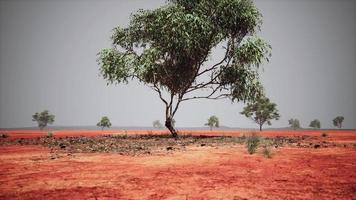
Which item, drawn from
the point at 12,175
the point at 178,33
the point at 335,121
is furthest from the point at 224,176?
the point at 335,121

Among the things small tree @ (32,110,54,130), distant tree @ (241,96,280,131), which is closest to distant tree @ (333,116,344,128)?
distant tree @ (241,96,280,131)

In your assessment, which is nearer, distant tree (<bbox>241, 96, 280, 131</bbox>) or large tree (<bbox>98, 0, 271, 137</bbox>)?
large tree (<bbox>98, 0, 271, 137</bbox>)

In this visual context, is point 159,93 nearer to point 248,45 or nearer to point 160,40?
point 160,40

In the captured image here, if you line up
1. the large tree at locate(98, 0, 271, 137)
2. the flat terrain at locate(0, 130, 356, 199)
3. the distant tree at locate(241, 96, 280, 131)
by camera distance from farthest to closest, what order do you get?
the distant tree at locate(241, 96, 280, 131), the large tree at locate(98, 0, 271, 137), the flat terrain at locate(0, 130, 356, 199)

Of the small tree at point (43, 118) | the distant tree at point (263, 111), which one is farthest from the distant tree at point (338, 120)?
the small tree at point (43, 118)

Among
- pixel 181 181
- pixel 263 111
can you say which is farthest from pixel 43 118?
pixel 181 181

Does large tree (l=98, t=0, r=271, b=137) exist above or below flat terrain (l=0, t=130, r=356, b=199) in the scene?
above

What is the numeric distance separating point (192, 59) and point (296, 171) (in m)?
24.4

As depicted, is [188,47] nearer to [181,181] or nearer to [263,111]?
[181,181]

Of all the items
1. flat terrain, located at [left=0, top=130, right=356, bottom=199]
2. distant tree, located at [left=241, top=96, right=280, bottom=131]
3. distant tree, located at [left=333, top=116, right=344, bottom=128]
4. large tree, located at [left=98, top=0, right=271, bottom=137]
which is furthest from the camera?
distant tree, located at [left=333, top=116, right=344, bottom=128]

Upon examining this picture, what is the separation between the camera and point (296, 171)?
10758 millimetres

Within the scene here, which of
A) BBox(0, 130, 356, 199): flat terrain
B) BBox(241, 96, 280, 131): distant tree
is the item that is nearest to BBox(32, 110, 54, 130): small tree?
BBox(241, 96, 280, 131): distant tree

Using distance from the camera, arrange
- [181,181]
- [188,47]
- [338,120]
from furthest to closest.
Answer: [338,120]
[188,47]
[181,181]

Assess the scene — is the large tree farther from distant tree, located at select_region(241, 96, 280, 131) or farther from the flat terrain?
distant tree, located at select_region(241, 96, 280, 131)
